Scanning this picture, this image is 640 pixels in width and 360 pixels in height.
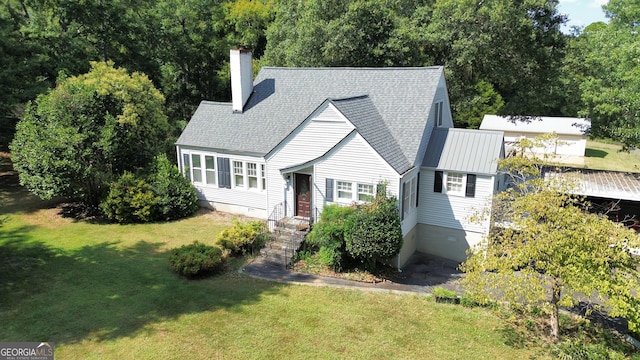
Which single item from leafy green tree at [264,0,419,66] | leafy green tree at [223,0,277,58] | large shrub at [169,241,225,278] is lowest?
large shrub at [169,241,225,278]

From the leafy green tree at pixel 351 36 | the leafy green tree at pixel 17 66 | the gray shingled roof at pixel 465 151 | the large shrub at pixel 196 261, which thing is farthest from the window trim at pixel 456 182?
the leafy green tree at pixel 17 66

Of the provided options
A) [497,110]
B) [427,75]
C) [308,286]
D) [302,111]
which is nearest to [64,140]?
[302,111]

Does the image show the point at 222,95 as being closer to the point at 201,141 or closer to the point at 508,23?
the point at 201,141

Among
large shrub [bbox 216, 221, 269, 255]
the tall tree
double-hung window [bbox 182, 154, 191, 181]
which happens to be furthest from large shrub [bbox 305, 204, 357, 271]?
the tall tree

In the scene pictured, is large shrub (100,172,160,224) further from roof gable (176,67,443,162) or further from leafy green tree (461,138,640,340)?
leafy green tree (461,138,640,340)

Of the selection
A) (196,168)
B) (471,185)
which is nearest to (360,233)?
(471,185)

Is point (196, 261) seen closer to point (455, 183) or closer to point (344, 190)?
point (344, 190)
